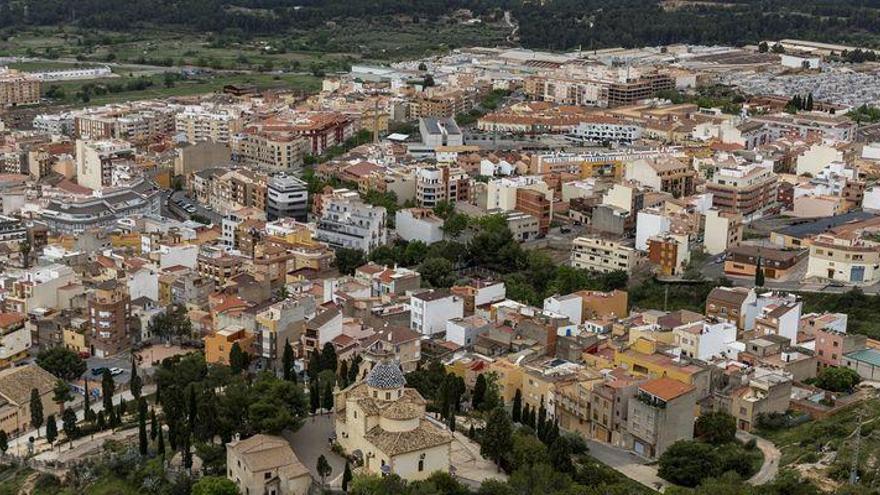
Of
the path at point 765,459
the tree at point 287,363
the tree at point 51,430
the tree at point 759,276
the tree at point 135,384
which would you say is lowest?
the tree at point 51,430

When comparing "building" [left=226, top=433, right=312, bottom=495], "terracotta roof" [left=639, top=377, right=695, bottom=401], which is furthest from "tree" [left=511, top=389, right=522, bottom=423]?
"building" [left=226, top=433, right=312, bottom=495]

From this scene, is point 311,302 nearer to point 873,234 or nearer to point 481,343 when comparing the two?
point 481,343

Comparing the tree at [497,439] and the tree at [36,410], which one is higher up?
the tree at [497,439]

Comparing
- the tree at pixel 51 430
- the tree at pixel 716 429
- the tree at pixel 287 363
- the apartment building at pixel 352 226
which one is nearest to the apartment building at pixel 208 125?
the apartment building at pixel 352 226

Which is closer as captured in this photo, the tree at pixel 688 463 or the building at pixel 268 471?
the building at pixel 268 471

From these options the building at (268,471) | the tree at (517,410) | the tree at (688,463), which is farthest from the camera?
the tree at (517,410)

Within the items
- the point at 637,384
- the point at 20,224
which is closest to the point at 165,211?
the point at 20,224

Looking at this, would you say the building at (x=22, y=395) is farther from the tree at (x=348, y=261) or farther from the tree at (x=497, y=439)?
the tree at (x=497, y=439)
